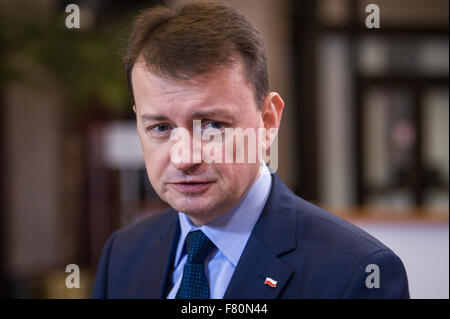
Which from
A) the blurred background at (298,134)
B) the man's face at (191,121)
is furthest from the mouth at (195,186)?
the blurred background at (298,134)

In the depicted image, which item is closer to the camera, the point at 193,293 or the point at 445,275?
the point at 193,293

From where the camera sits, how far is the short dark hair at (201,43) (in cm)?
83

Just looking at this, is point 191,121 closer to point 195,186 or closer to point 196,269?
point 195,186

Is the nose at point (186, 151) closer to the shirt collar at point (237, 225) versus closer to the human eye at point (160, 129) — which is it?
the human eye at point (160, 129)

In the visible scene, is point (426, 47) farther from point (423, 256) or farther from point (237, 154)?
point (237, 154)

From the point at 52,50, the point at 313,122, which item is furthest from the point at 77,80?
the point at 313,122

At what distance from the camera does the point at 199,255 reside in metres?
0.99

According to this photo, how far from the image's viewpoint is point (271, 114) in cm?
90

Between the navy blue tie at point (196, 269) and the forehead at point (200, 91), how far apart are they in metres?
0.26

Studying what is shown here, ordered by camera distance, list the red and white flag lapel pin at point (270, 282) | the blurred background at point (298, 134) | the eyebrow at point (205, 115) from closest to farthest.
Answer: the eyebrow at point (205, 115) → the red and white flag lapel pin at point (270, 282) → the blurred background at point (298, 134)

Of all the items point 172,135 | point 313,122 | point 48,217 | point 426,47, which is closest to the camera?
point 172,135

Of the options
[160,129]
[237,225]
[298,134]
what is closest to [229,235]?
[237,225]

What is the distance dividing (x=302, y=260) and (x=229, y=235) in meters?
0.13
